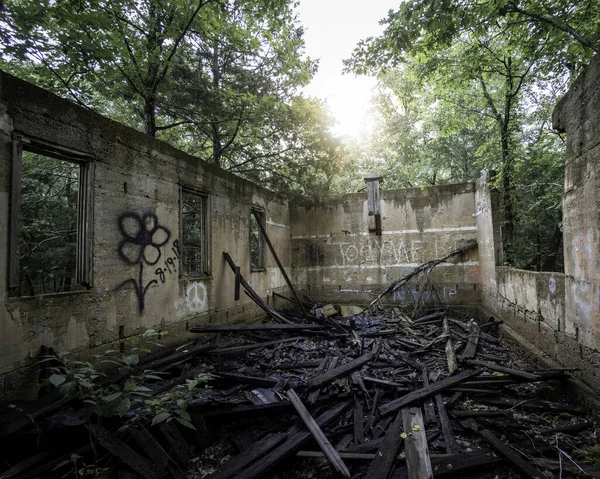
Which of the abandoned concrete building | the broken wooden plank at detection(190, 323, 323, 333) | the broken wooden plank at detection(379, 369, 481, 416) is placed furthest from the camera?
the broken wooden plank at detection(190, 323, 323, 333)

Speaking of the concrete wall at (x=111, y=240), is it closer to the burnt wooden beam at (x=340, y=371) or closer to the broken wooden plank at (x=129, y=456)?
the broken wooden plank at (x=129, y=456)

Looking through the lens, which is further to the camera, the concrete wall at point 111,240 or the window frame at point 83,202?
the window frame at point 83,202

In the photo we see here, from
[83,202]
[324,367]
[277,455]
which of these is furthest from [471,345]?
[83,202]

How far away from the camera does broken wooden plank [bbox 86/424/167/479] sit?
2.75m

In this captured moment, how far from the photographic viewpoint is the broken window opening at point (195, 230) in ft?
22.3

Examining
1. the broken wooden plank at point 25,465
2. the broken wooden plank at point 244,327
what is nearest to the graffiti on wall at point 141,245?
the broken wooden plank at point 244,327

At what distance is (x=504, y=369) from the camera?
462 centimetres

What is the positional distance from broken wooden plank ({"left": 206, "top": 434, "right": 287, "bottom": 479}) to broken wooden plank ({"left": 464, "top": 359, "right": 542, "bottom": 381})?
3.47 metres

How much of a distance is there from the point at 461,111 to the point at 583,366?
27.6 ft

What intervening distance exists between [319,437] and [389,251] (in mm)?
7438

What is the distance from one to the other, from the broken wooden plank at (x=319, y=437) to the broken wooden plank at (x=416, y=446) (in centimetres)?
62

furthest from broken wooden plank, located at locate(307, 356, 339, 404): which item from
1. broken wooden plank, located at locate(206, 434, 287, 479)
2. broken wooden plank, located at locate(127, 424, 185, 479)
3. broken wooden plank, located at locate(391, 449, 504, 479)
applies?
broken wooden plank, located at locate(127, 424, 185, 479)

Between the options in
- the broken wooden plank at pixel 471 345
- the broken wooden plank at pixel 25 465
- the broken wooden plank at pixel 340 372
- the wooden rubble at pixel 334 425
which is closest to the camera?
the broken wooden plank at pixel 25 465

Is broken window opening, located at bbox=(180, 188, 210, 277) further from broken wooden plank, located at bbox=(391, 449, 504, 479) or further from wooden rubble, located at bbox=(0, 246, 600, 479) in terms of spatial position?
broken wooden plank, located at bbox=(391, 449, 504, 479)
